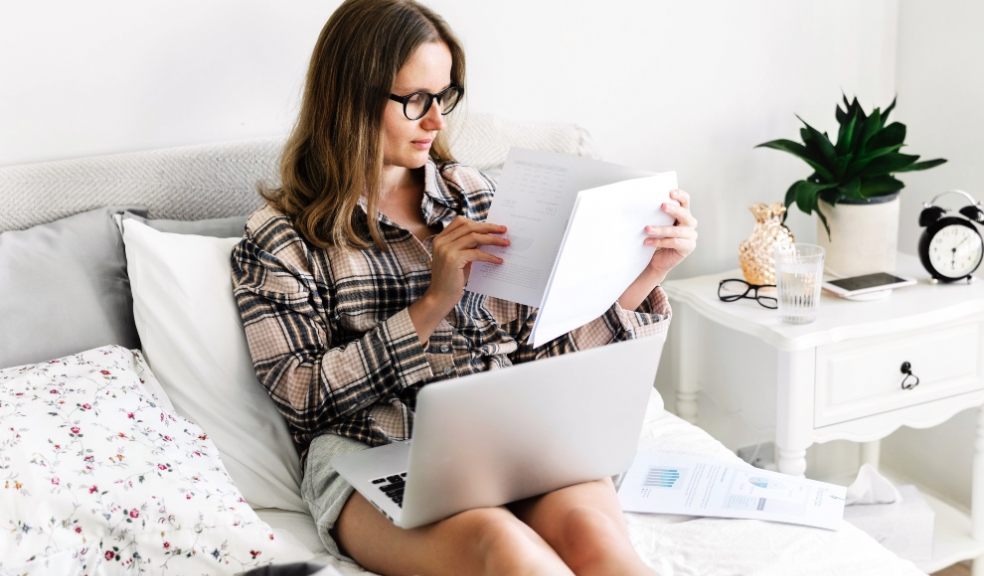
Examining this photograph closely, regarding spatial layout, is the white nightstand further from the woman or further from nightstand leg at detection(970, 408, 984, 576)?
the woman

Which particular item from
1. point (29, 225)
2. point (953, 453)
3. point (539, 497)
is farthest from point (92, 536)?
point (953, 453)

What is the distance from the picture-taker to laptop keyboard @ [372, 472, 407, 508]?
49.9 inches

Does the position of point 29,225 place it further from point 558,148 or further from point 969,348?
point 969,348

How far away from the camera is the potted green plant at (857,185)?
1.96m

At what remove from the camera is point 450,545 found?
3.89 ft

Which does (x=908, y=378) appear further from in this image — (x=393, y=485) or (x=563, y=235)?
(x=393, y=485)

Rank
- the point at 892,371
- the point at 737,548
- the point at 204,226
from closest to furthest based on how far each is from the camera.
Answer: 1. the point at 737,548
2. the point at 204,226
3. the point at 892,371

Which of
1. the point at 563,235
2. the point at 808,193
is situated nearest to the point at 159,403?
the point at 563,235

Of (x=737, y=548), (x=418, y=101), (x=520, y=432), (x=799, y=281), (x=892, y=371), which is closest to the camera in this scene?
(x=520, y=432)

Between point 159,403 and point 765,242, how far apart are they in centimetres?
116

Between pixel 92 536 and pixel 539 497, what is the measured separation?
21.0 inches

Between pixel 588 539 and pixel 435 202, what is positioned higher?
pixel 435 202

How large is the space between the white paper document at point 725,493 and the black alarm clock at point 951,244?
71 centimetres

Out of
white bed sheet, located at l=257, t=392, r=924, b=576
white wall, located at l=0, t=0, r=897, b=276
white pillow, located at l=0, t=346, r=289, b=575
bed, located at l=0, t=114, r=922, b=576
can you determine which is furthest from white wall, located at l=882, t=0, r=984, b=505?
white pillow, located at l=0, t=346, r=289, b=575
